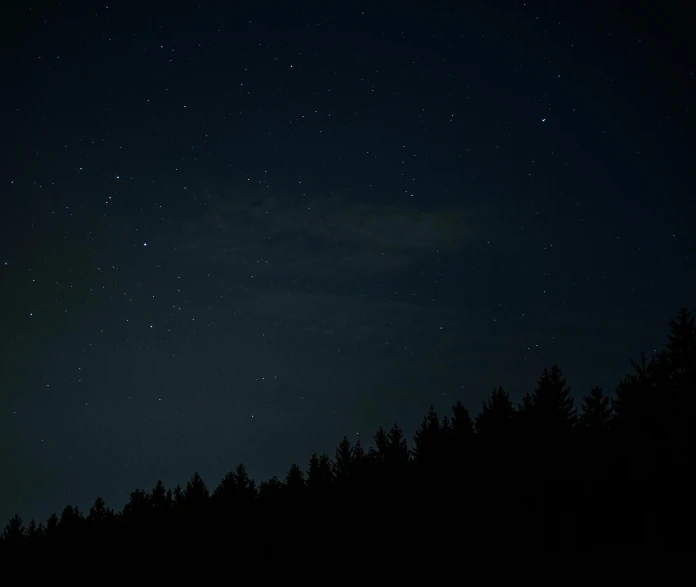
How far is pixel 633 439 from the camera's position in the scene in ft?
71.0

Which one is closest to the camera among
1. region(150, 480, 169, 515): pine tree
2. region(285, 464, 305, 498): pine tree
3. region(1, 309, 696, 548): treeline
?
region(1, 309, 696, 548): treeline

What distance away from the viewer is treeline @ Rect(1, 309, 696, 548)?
2061cm

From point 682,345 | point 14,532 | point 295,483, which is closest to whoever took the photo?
point 682,345

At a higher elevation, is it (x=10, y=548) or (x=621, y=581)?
(x=10, y=548)

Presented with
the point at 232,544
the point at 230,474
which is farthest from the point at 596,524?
the point at 230,474

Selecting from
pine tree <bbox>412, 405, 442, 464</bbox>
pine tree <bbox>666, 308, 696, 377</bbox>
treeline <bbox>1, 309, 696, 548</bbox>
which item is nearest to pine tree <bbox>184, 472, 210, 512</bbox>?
treeline <bbox>1, 309, 696, 548</bbox>

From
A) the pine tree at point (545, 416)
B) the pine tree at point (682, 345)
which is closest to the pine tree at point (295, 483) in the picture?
the pine tree at point (545, 416)

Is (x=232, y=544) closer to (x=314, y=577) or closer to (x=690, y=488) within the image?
(x=314, y=577)

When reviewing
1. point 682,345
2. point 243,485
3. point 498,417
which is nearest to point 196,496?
point 243,485

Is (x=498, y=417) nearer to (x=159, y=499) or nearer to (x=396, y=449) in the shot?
(x=396, y=449)

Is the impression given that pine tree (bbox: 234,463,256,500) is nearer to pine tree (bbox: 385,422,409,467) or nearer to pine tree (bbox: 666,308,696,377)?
pine tree (bbox: 385,422,409,467)

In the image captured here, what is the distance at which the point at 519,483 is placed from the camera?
23.9m

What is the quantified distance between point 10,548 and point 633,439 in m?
58.0

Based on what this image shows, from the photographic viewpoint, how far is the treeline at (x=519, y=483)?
811 inches
